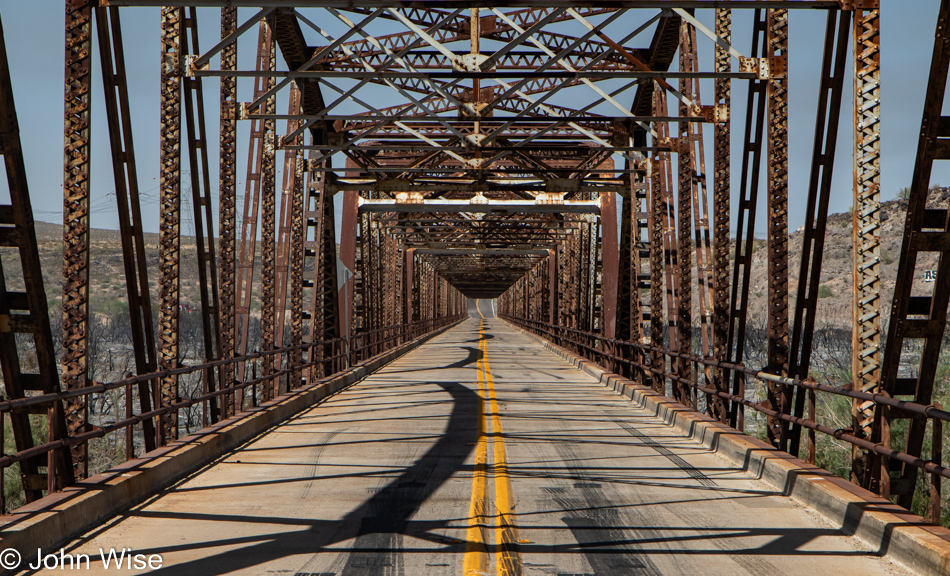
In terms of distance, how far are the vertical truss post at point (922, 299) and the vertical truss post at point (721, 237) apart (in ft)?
16.6

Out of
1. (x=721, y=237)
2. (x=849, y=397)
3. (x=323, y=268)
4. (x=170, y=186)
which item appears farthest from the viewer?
(x=323, y=268)

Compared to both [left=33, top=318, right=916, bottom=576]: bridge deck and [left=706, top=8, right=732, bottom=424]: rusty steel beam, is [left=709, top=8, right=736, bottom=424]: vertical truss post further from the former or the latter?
[left=33, top=318, right=916, bottom=576]: bridge deck

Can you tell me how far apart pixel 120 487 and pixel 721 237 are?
30.1 feet

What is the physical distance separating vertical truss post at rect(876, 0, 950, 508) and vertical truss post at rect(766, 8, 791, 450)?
9.21ft

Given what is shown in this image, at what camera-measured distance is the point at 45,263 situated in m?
107

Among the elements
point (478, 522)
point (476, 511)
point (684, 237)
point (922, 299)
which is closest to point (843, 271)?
point (684, 237)

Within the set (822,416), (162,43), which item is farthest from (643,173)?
(162,43)

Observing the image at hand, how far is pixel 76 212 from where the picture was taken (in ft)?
30.6

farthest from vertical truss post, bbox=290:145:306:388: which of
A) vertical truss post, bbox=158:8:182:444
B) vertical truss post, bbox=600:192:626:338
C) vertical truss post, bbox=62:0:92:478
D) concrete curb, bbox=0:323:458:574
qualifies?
vertical truss post, bbox=62:0:92:478

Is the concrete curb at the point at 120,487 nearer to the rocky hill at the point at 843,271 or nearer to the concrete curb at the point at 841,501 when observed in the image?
the concrete curb at the point at 841,501

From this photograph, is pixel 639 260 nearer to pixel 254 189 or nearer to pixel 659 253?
pixel 659 253

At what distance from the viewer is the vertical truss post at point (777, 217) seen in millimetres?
11258

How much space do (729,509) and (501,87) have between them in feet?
50.4

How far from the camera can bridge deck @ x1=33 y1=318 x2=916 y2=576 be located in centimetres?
646
